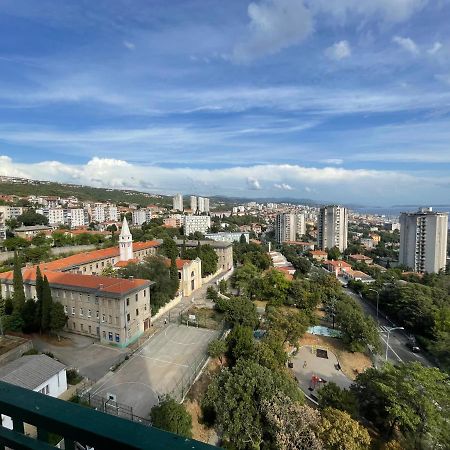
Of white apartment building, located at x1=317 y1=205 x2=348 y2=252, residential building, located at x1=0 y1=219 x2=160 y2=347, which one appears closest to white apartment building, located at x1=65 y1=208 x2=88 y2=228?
residential building, located at x1=0 y1=219 x2=160 y2=347

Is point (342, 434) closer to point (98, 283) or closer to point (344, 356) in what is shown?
point (344, 356)

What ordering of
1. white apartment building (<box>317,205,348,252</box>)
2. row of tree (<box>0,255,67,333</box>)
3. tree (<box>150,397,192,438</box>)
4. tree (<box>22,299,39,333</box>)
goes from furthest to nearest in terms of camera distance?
white apartment building (<box>317,205,348,252</box>) < tree (<box>22,299,39,333</box>) < row of tree (<box>0,255,67,333</box>) < tree (<box>150,397,192,438</box>)

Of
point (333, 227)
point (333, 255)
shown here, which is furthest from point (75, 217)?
point (333, 227)

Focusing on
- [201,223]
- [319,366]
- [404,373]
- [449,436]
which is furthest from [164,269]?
[201,223]

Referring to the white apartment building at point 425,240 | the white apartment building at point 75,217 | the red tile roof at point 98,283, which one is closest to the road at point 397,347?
the red tile roof at point 98,283

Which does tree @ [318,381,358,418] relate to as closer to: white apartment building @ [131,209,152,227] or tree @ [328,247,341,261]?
tree @ [328,247,341,261]

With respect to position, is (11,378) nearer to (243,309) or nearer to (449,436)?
(243,309)
